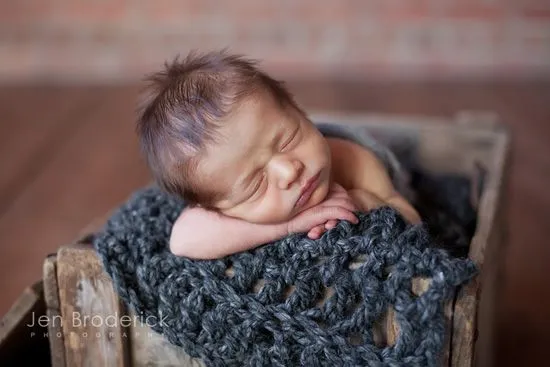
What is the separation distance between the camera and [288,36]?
280 centimetres

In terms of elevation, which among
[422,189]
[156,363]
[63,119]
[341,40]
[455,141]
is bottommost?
[156,363]

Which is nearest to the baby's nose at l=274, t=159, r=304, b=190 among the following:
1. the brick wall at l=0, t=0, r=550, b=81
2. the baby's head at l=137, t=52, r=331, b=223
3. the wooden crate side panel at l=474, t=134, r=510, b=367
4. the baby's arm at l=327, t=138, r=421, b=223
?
the baby's head at l=137, t=52, r=331, b=223

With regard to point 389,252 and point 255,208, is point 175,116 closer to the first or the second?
point 255,208

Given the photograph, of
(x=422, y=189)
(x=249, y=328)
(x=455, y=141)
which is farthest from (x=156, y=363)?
(x=455, y=141)

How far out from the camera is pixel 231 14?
9.13ft

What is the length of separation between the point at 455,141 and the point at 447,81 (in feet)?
4.60

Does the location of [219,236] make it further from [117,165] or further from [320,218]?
[117,165]

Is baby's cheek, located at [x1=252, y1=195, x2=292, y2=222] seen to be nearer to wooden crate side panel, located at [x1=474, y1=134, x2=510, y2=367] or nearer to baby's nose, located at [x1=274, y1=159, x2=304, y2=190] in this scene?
baby's nose, located at [x1=274, y1=159, x2=304, y2=190]

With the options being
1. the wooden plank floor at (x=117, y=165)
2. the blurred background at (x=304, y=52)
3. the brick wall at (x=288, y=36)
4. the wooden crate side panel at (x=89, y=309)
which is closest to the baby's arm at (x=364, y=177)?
the wooden crate side panel at (x=89, y=309)

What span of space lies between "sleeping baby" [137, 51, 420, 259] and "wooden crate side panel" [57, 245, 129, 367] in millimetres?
84

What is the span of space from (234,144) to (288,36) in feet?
6.76

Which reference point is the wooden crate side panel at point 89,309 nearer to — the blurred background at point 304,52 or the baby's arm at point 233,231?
the baby's arm at point 233,231

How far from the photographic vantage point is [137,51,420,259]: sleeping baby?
81 centimetres

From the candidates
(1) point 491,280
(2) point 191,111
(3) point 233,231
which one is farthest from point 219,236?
(1) point 491,280
